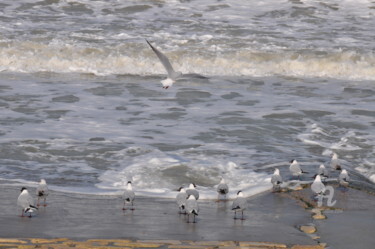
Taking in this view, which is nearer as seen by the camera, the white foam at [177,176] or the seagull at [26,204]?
the seagull at [26,204]

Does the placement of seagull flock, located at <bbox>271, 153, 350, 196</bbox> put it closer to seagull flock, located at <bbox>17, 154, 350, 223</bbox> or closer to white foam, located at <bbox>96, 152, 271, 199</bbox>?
seagull flock, located at <bbox>17, 154, 350, 223</bbox>

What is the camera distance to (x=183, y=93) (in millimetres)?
17766

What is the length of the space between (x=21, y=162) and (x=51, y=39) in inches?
543

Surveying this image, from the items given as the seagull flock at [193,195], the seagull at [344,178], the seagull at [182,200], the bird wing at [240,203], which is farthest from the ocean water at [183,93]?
the bird wing at [240,203]

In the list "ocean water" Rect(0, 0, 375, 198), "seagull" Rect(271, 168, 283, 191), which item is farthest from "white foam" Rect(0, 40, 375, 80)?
"seagull" Rect(271, 168, 283, 191)

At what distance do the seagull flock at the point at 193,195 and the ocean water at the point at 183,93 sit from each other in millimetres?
362

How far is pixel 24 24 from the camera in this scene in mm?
26078

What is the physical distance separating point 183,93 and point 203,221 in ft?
30.7

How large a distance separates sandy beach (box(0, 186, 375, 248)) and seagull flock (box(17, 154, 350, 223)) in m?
0.10

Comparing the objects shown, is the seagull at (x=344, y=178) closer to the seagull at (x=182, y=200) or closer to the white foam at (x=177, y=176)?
the white foam at (x=177, y=176)

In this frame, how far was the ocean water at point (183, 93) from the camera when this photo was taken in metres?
11.4

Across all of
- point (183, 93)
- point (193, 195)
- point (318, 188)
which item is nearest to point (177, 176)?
point (193, 195)

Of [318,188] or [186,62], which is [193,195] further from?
[186,62]

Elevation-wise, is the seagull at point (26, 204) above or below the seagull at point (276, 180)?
above
